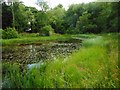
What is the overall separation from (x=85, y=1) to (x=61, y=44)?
0.35 m

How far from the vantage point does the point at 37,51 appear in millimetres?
1611

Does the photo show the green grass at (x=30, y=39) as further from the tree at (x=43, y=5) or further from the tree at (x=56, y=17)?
the tree at (x=43, y=5)

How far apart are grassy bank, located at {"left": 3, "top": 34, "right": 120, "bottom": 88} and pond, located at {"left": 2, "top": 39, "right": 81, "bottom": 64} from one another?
60 millimetres

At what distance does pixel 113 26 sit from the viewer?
1.47 meters

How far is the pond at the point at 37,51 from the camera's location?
1497 millimetres

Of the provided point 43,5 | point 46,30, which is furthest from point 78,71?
point 43,5

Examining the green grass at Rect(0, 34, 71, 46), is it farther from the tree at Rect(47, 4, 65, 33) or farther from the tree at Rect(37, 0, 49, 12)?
the tree at Rect(37, 0, 49, 12)

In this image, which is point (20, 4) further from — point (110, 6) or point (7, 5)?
point (110, 6)

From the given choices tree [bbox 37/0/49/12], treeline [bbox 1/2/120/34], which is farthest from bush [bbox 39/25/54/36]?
tree [bbox 37/0/49/12]

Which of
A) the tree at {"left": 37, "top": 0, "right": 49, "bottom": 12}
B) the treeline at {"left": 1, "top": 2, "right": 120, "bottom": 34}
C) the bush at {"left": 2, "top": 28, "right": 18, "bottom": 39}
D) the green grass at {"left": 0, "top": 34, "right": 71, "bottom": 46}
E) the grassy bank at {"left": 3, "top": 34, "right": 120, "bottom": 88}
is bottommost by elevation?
the grassy bank at {"left": 3, "top": 34, "right": 120, "bottom": 88}

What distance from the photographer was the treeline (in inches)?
57.2

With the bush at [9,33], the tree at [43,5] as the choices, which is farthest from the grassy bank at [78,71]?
the tree at [43,5]

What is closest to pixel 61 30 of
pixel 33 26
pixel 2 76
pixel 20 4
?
pixel 33 26

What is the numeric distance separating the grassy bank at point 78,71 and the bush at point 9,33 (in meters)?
0.17
